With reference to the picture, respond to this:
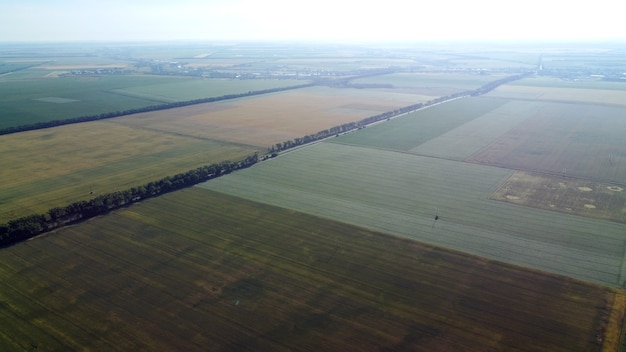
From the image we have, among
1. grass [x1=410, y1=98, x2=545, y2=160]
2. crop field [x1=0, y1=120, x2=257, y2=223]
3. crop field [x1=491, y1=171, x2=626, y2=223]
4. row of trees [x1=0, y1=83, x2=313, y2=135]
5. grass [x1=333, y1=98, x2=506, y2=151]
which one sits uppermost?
row of trees [x1=0, y1=83, x2=313, y2=135]

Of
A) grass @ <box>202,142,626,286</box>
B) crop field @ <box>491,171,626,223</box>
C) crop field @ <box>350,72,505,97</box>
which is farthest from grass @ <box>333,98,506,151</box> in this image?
crop field @ <box>350,72,505,97</box>

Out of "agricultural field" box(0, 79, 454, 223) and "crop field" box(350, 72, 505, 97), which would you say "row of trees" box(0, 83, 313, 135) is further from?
"crop field" box(350, 72, 505, 97)

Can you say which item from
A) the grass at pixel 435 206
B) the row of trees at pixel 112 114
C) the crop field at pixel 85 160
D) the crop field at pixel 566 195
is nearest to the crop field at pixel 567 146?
the crop field at pixel 566 195

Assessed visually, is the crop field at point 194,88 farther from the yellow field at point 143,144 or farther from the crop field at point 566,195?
the crop field at point 566,195

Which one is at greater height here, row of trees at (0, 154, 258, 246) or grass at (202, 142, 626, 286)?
row of trees at (0, 154, 258, 246)

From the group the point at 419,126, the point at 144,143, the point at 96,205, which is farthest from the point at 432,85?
the point at 96,205

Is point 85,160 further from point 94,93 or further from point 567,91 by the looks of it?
point 567,91

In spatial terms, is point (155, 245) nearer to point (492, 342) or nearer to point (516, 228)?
point (492, 342)
